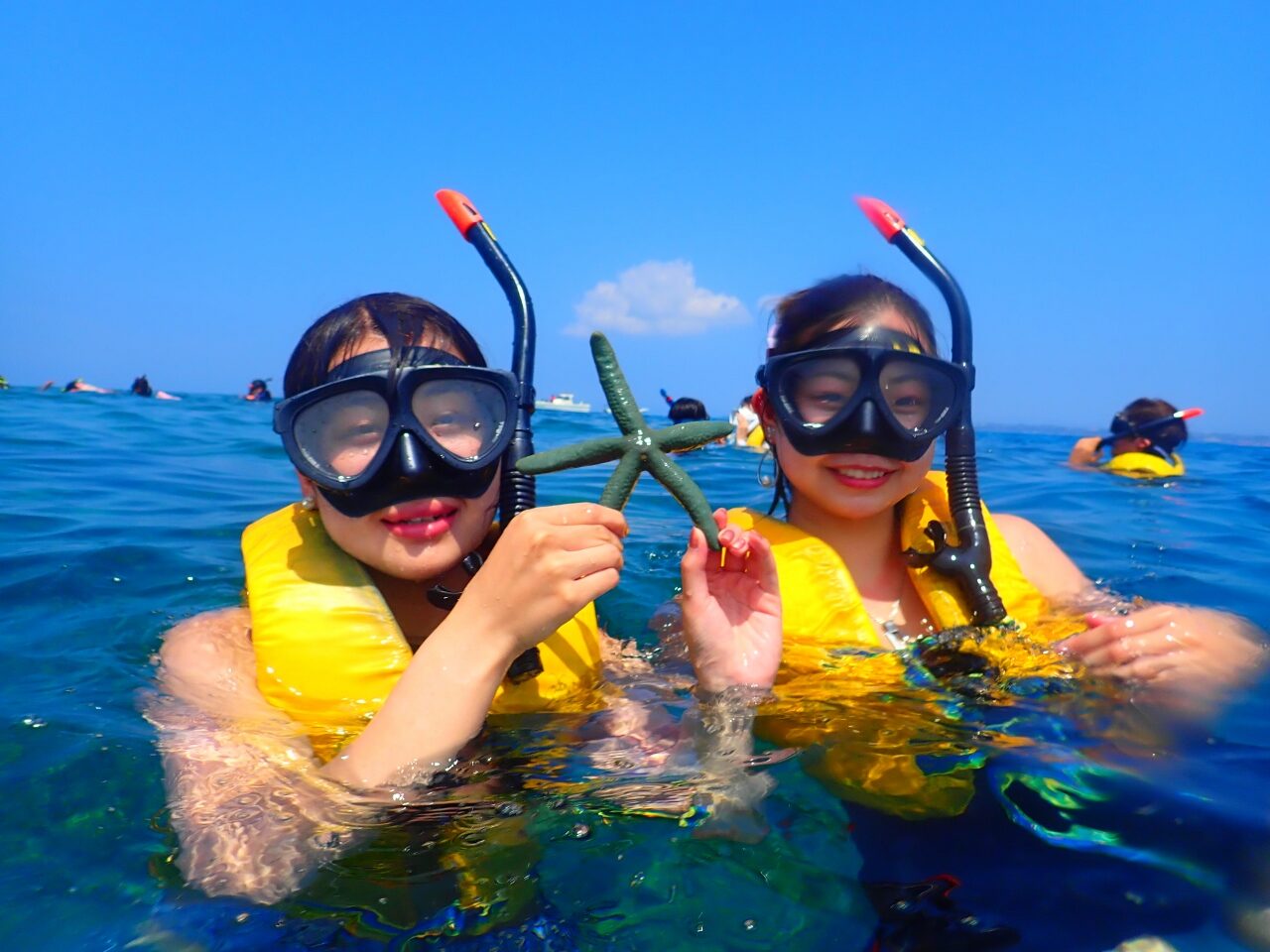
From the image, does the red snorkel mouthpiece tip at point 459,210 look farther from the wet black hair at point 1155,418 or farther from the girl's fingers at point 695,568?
the wet black hair at point 1155,418

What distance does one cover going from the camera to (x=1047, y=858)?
7.05 feet

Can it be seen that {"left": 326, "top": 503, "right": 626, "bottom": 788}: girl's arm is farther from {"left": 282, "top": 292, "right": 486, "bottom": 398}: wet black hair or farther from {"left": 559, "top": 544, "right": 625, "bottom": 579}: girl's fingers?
{"left": 282, "top": 292, "right": 486, "bottom": 398}: wet black hair

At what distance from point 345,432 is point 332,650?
74 centimetres

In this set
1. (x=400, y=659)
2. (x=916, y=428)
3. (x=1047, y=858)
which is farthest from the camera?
(x=916, y=428)

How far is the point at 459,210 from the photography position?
4.03 m

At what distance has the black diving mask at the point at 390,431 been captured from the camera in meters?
2.82

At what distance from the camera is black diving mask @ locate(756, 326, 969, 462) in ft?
11.5

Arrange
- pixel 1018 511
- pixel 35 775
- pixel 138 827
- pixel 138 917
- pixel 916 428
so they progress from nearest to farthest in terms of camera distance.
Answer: pixel 138 917 < pixel 138 827 < pixel 35 775 < pixel 916 428 < pixel 1018 511

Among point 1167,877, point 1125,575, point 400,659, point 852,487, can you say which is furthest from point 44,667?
point 1125,575

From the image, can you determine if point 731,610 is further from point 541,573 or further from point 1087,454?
point 1087,454

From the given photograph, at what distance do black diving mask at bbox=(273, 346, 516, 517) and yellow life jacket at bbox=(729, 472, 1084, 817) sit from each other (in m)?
1.30

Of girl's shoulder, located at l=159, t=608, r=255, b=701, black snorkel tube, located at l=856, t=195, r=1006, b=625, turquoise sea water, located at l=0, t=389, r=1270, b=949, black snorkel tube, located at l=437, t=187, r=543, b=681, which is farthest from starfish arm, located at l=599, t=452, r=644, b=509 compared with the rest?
black snorkel tube, located at l=856, t=195, r=1006, b=625

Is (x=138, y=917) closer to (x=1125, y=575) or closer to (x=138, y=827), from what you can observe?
(x=138, y=827)

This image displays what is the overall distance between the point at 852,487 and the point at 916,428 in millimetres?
348
